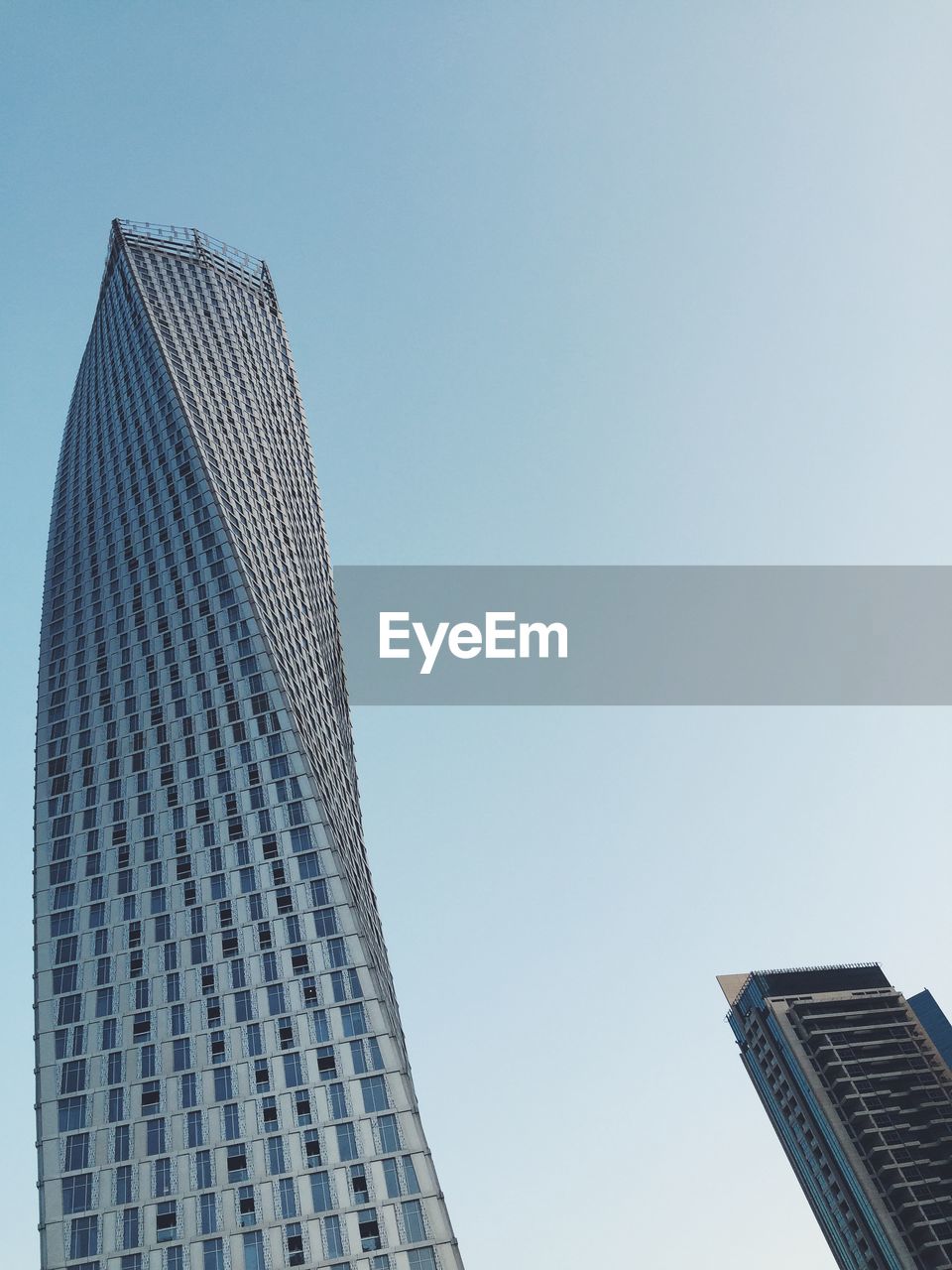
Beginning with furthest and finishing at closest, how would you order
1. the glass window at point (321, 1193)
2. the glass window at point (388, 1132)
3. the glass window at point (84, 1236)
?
1. the glass window at point (388, 1132)
2. the glass window at point (321, 1193)
3. the glass window at point (84, 1236)

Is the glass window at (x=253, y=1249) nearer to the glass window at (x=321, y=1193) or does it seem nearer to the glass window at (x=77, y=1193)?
the glass window at (x=321, y=1193)

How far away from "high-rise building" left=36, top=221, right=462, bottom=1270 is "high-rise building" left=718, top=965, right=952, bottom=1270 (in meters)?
82.7

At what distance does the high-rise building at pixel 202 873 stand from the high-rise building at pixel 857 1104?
82730 millimetres

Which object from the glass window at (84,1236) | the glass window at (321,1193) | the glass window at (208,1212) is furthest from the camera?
the glass window at (321,1193)

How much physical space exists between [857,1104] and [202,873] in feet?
368

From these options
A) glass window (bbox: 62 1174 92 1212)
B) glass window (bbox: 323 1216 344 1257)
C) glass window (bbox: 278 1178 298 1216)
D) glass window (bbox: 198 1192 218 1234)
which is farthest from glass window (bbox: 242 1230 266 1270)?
glass window (bbox: 62 1174 92 1212)

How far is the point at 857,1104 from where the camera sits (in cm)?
17150

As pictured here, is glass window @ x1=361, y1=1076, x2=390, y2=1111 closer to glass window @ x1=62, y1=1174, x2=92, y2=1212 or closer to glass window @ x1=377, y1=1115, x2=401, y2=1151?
glass window @ x1=377, y1=1115, x2=401, y2=1151

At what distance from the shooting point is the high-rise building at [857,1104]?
159625 mm

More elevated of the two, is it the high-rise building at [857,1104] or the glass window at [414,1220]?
the high-rise building at [857,1104]

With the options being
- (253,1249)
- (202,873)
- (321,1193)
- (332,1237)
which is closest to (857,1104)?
(321,1193)

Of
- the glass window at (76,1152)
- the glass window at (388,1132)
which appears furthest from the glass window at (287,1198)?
the glass window at (76,1152)

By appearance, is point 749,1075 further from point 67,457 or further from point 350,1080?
point 67,457

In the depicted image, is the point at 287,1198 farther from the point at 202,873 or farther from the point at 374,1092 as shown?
the point at 202,873
